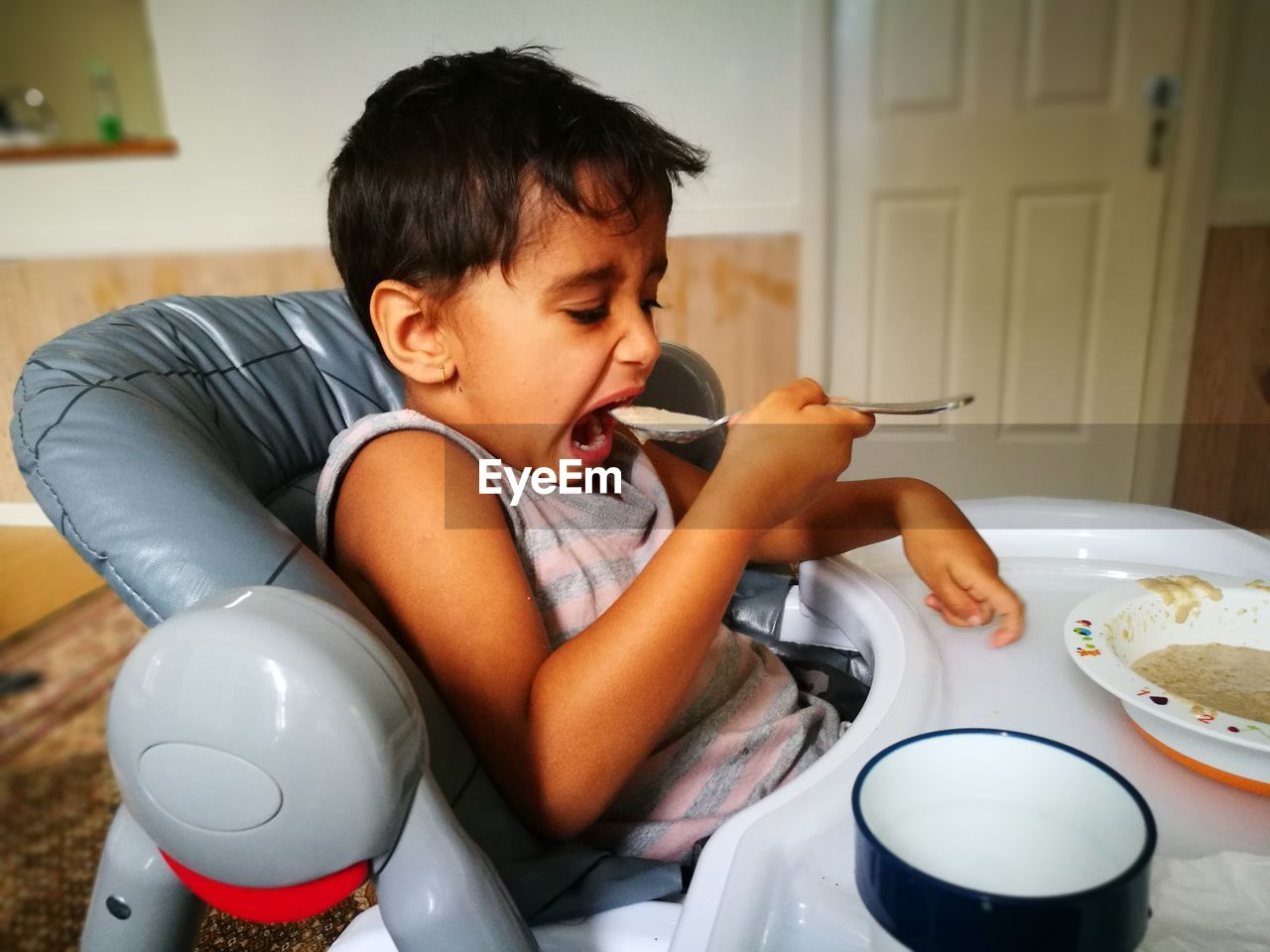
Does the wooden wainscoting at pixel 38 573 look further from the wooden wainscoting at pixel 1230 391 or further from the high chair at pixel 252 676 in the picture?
the wooden wainscoting at pixel 1230 391

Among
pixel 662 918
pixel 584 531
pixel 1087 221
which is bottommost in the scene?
pixel 662 918

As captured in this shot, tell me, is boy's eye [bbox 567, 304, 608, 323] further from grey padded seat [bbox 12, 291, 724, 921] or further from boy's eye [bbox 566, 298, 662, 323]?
grey padded seat [bbox 12, 291, 724, 921]

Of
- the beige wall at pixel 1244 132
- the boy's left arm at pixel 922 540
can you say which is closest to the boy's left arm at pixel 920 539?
the boy's left arm at pixel 922 540

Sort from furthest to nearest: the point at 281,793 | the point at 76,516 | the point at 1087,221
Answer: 1. the point at 1087,221
2. the point at 76,516
3. the point at 281,793

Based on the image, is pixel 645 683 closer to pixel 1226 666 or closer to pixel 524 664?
pixel 524 664

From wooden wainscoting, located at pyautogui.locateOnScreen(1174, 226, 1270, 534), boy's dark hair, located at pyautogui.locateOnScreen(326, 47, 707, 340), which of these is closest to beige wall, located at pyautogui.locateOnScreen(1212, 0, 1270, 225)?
wooden wainscoting, located at pyautogui.locateOnScreen(1174, 226, 1270, 534)

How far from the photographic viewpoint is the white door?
46 centimetres

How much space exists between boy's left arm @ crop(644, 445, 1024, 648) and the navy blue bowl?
0.29 meters

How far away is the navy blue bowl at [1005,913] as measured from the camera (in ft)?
0.68

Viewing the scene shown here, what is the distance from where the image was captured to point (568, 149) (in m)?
0.43

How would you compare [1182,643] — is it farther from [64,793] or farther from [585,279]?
[64,793]

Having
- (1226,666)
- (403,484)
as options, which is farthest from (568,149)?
(1226,666)

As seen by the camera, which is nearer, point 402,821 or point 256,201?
point 402,821

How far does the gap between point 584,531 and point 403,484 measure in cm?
12
